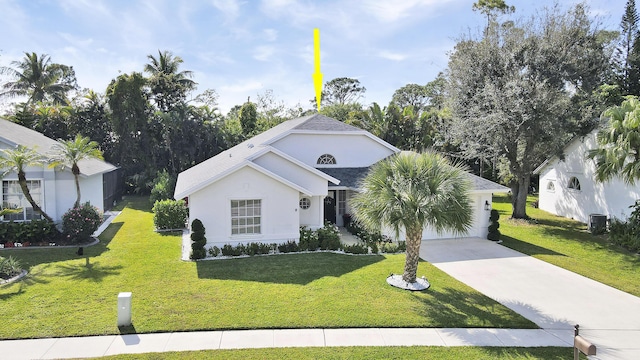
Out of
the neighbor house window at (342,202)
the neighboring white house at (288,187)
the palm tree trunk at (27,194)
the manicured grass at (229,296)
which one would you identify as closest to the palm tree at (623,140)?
the neighboring white house at (288,187)

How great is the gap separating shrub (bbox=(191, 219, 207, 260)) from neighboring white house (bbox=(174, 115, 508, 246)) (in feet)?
1.65

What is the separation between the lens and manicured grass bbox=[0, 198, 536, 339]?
9773 millimetres

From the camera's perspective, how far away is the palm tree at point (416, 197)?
11.1 meters

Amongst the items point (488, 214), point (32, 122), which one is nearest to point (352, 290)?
point (488, 214)

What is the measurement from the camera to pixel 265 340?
8.94m

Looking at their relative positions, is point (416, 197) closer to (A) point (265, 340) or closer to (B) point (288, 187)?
(A) point (265, 340)

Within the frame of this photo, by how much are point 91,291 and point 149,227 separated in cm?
1067

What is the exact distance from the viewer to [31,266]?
14.1m

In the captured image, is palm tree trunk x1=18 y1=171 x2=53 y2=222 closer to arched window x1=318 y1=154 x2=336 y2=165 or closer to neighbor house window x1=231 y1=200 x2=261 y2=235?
neighbor house window x1=231 y1=200 x2=261 y2=235

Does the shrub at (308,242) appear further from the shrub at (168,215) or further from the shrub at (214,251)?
the shrub at (168,215)

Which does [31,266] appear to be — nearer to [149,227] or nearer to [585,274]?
[149,227]

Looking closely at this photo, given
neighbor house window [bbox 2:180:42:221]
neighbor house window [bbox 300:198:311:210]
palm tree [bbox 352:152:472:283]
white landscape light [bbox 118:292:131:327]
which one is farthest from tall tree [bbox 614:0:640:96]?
neighbor house window [bbox 2:180:42:221]

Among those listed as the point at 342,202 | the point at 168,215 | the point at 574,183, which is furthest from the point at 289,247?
the point at 574,183

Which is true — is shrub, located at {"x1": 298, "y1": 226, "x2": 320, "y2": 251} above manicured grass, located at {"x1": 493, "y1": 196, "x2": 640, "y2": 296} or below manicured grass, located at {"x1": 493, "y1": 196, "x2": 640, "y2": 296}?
above
